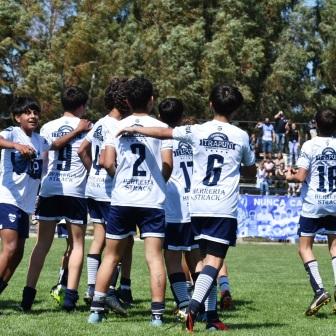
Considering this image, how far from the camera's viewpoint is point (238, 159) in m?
8.13

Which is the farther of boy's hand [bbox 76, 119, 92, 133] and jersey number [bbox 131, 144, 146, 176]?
boy's hand [bbox 76, 119, 92, 133]

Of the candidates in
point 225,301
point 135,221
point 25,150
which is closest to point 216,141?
point 135,221

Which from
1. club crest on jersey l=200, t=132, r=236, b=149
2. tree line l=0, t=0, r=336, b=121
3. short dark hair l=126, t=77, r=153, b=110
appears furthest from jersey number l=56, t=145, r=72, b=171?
tree line l=0, t=0, r=336, b=121

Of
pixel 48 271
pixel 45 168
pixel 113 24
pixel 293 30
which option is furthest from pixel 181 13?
pixel 45 168

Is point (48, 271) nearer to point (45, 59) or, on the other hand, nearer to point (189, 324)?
point (189, 324)

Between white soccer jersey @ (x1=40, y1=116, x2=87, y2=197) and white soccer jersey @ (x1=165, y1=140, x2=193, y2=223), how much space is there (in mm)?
1066

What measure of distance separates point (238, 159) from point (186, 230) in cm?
131

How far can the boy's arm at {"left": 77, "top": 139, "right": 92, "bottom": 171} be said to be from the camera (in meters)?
9.30

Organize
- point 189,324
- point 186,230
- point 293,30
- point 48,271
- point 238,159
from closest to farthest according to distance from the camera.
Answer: point 189,324 → point 238,159 → point 186,230 → point 48,271 → point 293,30

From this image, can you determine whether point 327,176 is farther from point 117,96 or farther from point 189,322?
point 189,322

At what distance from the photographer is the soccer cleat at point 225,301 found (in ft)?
32.0

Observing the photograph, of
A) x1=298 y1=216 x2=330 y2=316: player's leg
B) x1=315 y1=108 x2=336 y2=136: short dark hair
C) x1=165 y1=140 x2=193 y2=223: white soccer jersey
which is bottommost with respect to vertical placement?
x1=298 y1=216 x2=330 y2=316: player's leg

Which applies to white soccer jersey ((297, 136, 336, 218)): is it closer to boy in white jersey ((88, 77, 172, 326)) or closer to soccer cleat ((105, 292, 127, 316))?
boy in white jersey ((88, 77, 172, 326))

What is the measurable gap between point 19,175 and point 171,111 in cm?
173
